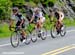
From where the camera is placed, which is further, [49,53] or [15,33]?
[15,33]

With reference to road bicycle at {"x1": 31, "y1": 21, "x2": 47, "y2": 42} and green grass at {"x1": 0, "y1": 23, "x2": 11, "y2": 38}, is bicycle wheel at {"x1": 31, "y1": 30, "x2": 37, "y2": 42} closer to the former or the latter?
road bicycle at {"x1": 31, "y1": 21, "x2": 47, "y2": 42}

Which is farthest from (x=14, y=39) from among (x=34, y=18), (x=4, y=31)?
(x=4, y=31)

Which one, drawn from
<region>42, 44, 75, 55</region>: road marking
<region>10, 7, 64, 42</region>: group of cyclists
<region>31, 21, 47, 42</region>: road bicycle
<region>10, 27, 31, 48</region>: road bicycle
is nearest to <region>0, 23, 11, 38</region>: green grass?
<region>10, 7, 64, 42</region>: group of cyclists

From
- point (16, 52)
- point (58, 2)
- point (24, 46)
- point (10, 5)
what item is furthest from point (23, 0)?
point (16, 52)

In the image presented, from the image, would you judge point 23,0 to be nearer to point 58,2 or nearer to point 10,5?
point 10,5

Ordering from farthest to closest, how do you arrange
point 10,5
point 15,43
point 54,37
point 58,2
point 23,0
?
point 58,2
point 23,0
point 10,5
point 54,37
point 15,43

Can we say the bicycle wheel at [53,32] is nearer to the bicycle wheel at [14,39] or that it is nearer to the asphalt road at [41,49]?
the asphalt road at [41,49]

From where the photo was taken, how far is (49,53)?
16125mm

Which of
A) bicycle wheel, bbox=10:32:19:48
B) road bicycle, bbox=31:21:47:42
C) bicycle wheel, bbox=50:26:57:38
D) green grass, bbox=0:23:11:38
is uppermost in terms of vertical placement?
bicycle wheel, bbox=10:32:19:48

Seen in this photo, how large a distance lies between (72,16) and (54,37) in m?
19.9

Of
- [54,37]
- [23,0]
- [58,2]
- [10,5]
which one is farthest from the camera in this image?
[58,2]

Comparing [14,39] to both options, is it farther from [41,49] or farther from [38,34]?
[38,34]

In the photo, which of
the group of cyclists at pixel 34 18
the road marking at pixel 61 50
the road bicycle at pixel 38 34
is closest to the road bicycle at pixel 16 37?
the group of cyclists at pixel 34 18

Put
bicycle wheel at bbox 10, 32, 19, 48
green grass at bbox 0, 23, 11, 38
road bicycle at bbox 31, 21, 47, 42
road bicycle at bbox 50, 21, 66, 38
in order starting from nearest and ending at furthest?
bicycle wheel at bbox 10, 32, 19, 48 → road bicycle at bbox 31, 21, 47, 42 → road bicycle at bbox 50, 21, 66, 38 → green grass at bbox 0, 23, 11, 38
